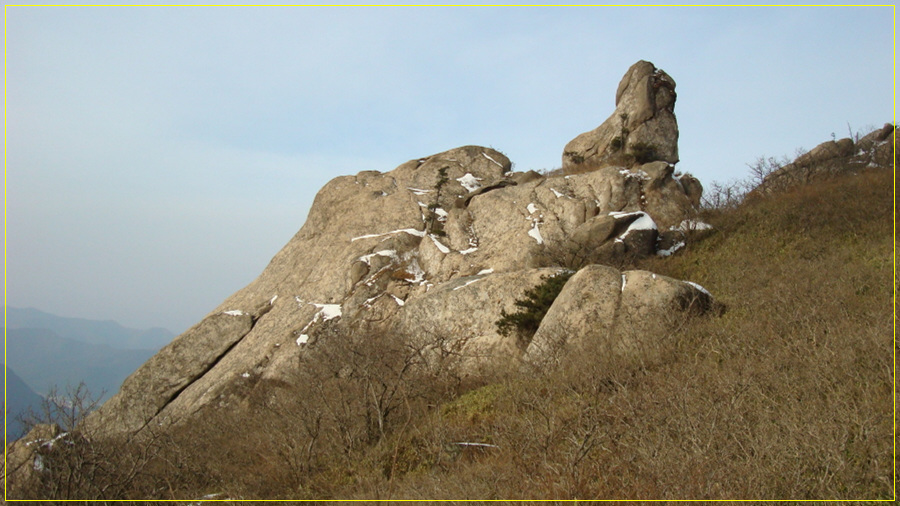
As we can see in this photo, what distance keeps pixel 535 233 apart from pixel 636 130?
10572 mm

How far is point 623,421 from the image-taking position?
28.5 feet

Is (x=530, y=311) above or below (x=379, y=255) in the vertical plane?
below

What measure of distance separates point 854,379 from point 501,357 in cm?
856

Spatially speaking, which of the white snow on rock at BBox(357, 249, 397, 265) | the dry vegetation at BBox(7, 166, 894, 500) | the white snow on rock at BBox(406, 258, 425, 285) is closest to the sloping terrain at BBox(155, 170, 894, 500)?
the dry vegetation at BBox(7, 166, 894, 500)

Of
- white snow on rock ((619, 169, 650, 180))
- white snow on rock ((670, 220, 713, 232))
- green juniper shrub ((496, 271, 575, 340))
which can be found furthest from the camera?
white snow on rock ((619, 169, 650, 180))

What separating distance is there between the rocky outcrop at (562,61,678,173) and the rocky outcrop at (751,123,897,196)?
15.7 ft

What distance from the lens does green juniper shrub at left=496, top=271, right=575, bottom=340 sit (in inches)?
638

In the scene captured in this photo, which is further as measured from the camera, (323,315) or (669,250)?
(669,250)

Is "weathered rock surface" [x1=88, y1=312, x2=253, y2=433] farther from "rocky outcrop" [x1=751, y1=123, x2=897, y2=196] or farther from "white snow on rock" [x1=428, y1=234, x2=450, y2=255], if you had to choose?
→ "rocky outcrop" [x1=751, y1=123, x2=897, y2=196]

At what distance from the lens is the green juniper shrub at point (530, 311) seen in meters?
16.2

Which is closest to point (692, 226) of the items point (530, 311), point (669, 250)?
point (669, 250)

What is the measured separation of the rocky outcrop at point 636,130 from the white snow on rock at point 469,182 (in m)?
4.81

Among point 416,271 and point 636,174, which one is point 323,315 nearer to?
point 416,271

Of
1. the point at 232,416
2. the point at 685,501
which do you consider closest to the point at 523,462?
the point at 685,501
